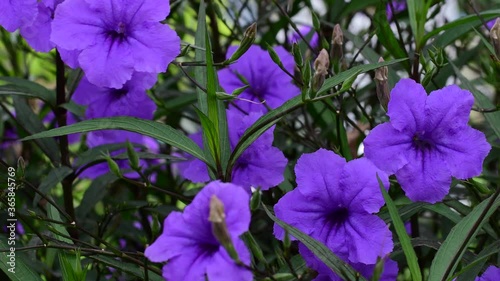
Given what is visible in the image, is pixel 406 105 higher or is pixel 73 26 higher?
pixel 73 26

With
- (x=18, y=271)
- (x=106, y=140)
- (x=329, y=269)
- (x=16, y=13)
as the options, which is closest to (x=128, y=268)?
(x=18, y=271)

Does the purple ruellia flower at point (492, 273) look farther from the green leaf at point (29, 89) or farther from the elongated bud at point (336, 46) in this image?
the green leaf at point (29, 89)

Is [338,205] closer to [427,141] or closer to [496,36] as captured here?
[427,141]

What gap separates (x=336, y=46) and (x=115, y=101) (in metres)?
0.41

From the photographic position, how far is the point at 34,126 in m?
1.27

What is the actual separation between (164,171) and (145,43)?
2.59 ft

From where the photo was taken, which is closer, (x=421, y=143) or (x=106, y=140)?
(x=421, y=143)

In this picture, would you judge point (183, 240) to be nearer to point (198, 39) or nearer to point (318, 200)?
point (318, 200)

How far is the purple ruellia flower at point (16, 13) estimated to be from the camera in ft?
3.26

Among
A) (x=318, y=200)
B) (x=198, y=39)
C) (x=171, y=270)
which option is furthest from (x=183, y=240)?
(x=198, y=39)

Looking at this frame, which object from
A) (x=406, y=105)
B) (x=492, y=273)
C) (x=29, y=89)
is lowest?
(x=492, y=273)

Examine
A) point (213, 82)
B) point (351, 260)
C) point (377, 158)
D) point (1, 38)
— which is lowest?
point (351, 260)

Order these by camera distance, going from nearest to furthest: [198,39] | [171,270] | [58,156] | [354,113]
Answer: [171,270] → [198,39] → [58,156] → [354,113]

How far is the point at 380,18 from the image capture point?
1.13m
